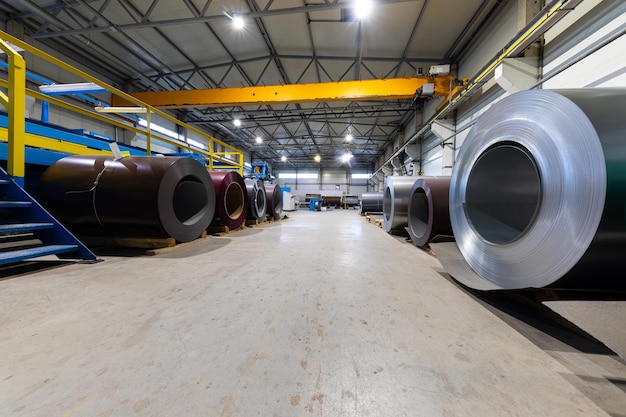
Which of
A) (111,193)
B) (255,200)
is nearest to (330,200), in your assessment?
(255,200)

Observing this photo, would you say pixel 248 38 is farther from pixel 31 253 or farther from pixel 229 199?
pixel 31 253

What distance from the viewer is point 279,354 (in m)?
0.91

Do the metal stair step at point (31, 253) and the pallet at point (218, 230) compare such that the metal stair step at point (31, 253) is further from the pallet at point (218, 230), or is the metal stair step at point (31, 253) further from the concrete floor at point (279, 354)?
the pallet at point (218, 230)

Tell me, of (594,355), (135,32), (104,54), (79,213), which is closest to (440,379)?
(594,355)

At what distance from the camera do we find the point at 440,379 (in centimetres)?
80

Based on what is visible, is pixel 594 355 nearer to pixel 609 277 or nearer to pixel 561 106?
pixel 609 277

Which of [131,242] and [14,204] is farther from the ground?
[14,204]

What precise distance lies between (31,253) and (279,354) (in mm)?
2153

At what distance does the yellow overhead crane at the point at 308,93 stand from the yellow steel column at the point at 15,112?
16.6 ft

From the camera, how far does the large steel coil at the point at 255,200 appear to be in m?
5.13

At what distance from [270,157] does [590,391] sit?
19.8m

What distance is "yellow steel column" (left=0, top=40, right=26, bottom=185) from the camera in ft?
6.41

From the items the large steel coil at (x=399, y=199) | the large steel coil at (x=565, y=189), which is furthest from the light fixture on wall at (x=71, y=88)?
the large steel coil at (x=565, y=189)

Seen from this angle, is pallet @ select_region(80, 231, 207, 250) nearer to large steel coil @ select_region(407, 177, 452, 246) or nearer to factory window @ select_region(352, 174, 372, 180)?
large steel coil @ select_region(407, 177, 452, 246)
